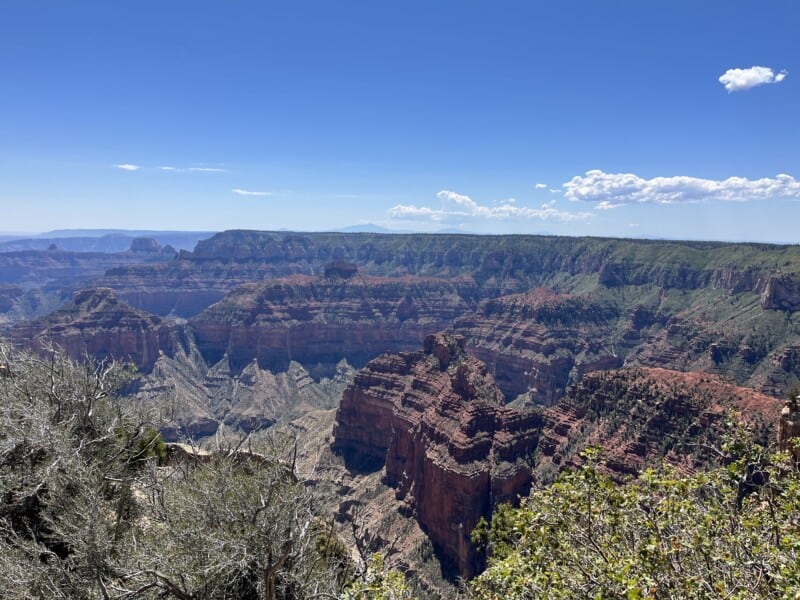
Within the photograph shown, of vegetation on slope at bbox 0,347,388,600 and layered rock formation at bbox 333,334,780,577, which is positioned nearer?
vegetation on slope at bbox 0,347,388,600

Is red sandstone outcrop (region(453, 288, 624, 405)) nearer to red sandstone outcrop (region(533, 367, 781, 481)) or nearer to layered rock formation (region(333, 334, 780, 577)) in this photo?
layered rock formation (region(333, 334, 780, 577))

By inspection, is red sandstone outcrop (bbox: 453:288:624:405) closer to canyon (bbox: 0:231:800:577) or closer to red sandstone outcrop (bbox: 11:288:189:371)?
canyon (bbox: 0:231:800:577)

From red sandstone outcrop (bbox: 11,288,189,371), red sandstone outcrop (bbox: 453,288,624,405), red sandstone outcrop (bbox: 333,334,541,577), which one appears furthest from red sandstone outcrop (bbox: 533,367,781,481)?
red sandstone outcrop (bbox: 11,288,189,371)

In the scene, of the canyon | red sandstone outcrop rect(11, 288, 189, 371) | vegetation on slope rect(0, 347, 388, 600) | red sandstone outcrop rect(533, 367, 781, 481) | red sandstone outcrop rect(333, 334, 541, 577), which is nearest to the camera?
vegetation on slope rect(0, 347, 388, 600)

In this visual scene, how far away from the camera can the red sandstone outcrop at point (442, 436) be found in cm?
6738

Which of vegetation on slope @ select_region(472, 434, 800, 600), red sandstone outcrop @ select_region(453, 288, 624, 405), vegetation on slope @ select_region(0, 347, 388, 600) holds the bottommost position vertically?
red sandstone outcrop @ select_region(453, 288, 624, 405)

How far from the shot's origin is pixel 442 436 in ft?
249

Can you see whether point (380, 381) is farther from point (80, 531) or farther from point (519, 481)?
point (80, 531)

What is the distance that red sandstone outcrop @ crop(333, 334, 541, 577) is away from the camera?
6738 centimetres

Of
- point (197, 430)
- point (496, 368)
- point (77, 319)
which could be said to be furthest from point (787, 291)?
point (77, 319)

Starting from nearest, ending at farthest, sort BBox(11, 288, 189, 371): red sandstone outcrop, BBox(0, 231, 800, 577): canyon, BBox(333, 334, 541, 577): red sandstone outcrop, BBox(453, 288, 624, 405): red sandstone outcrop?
BBox(0, 231, 800, 577): canyon → BBox(333, 334, 541, 577): red sandstone outcrop → BBox(11, 288, 189, 371): red sandstone outcrop → BBox(453, 288, 624, 405): red sandstone outcrop

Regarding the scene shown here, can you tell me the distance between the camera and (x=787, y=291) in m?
147

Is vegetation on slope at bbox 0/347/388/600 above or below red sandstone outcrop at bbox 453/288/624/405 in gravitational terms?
above

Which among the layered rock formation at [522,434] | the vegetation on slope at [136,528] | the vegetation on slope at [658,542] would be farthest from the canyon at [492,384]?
the vegetation on slope at [658,542]
